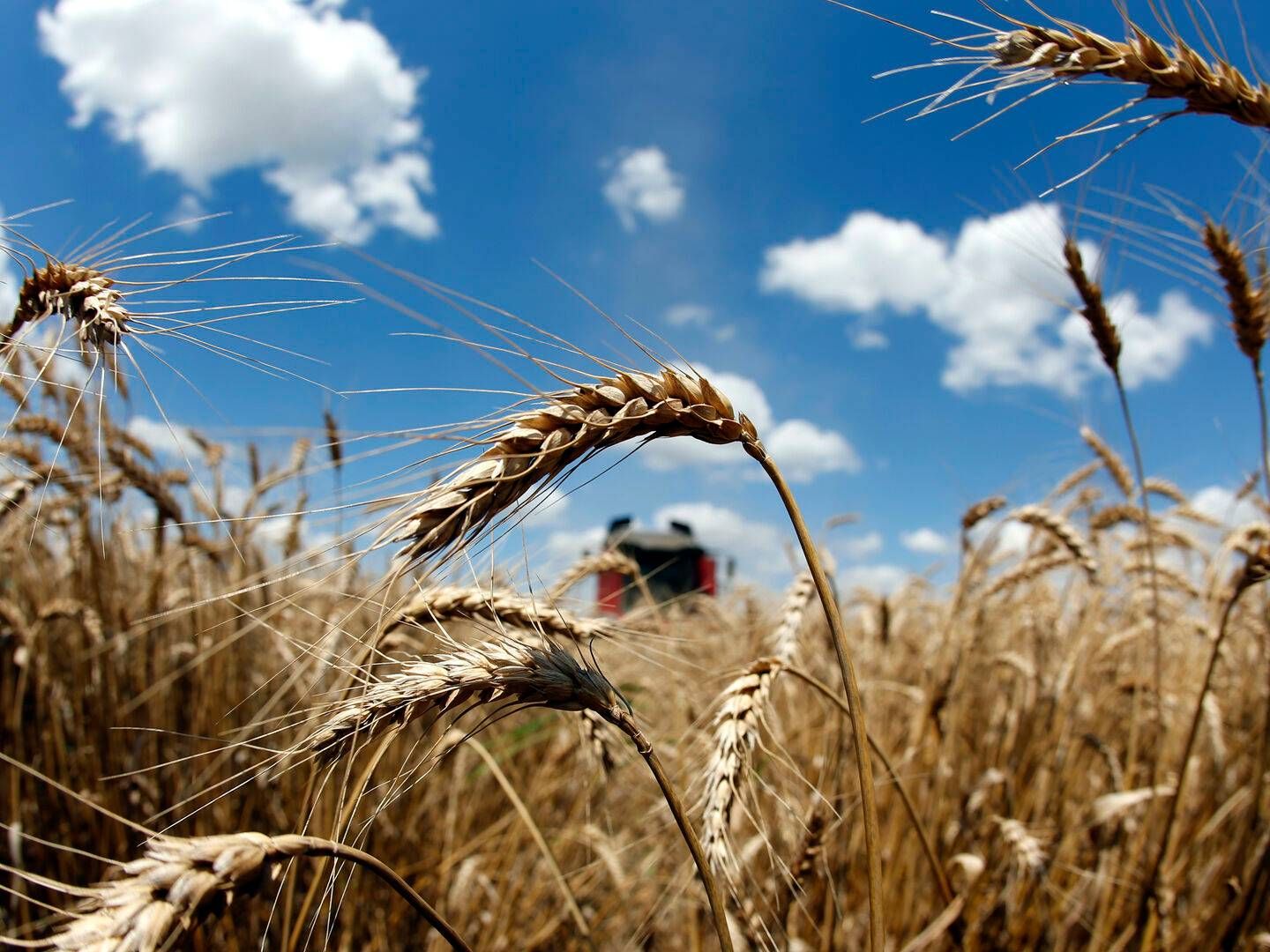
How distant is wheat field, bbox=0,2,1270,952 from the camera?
3.21 ft

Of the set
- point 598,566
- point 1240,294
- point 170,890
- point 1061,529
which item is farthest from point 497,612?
point 1061,529

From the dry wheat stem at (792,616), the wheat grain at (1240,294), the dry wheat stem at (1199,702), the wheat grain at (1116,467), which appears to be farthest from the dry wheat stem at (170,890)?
the wheat grain at (1116,467)

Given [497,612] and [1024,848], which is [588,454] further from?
[1024,848]

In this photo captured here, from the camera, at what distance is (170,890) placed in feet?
2.35

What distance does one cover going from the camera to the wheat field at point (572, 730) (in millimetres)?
979

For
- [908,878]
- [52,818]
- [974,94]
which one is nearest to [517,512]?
[974,94]

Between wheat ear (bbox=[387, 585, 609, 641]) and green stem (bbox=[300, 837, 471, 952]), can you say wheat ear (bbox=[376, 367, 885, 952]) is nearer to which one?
green stem (bbox=[300, 837, 471, 952])

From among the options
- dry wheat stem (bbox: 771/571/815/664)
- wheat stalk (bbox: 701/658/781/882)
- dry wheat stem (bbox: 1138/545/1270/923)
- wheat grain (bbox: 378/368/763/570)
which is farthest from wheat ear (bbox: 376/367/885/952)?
dry wheat stem (bbox: 1138/545/1270/923)

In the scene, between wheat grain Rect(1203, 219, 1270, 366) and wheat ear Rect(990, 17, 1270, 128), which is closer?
wheat ear Rect(990, 17, 1270, 128)

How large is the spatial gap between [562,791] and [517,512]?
3004mm

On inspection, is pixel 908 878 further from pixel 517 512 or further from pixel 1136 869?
pixel 517 512

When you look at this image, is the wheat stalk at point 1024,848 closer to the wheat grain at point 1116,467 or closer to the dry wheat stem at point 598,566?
the dry wheat stem at point 598,566

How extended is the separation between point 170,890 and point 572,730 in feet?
5.37

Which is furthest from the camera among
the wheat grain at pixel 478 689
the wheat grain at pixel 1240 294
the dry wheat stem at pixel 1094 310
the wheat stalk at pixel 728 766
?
the dry wheat stem at pixel 1094 310
